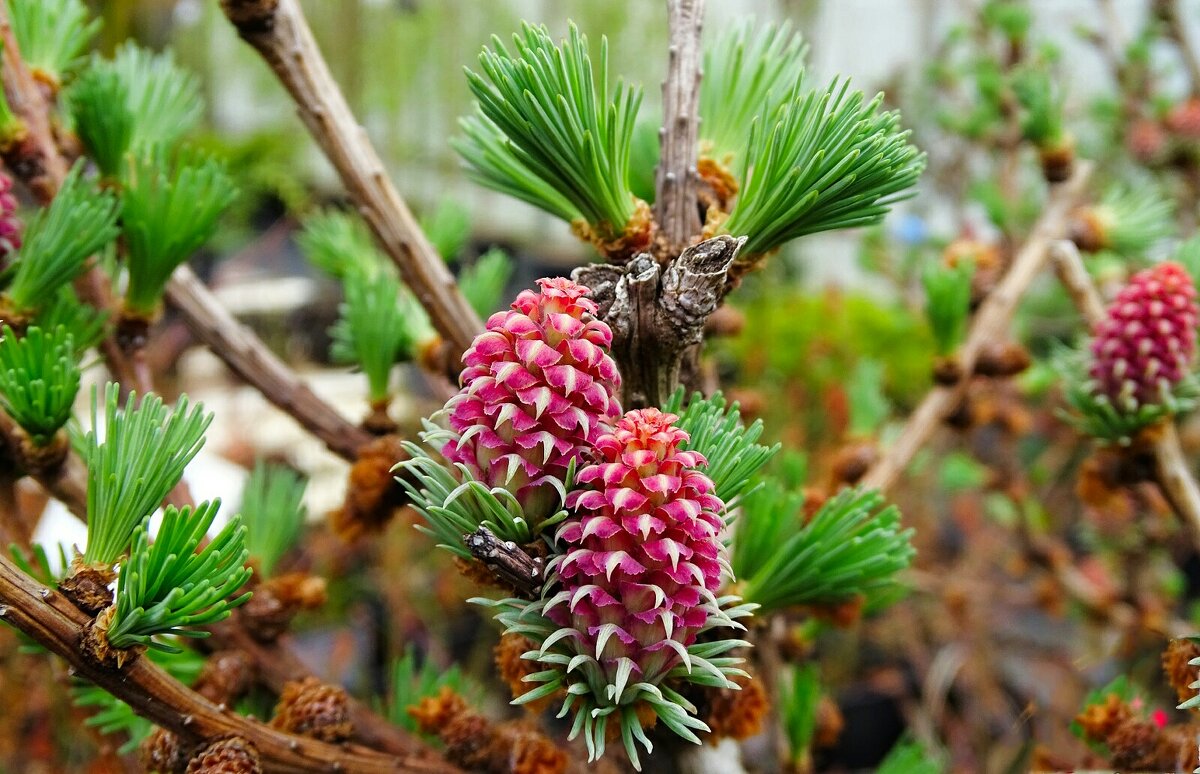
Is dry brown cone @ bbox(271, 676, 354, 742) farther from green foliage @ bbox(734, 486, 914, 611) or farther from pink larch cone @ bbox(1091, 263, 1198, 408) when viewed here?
pink larch cone @ bbox(1091, 263, 1198, 408)

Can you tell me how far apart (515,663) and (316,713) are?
0.10m

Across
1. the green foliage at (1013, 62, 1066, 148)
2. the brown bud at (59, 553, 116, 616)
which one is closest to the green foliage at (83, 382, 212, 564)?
the brown bud at (59, 553, 116, 616)

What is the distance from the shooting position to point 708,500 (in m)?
0.27

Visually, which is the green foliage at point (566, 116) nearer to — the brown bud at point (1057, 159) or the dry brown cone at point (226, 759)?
the dry brown cone at point (226, 759)

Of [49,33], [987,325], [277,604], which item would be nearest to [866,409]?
[987,325]

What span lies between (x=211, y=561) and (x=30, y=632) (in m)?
0.06

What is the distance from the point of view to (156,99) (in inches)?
19.5

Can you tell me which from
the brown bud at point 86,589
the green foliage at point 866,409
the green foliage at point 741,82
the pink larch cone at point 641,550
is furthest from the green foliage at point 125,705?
the green foliage at point 866,409

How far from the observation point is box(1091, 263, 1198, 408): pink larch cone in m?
0.44

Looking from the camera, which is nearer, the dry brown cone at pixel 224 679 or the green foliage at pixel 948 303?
the dry brown cone at pixel 224 679

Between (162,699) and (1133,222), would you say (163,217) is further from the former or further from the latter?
(1133,222)

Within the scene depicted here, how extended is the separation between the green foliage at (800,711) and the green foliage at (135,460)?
13.3 inches

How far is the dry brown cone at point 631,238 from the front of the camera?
13.0 inches

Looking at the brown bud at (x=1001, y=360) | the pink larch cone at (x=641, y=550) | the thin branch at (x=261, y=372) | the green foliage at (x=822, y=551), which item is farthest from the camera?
the brown bud at (x=1001, y=360)
